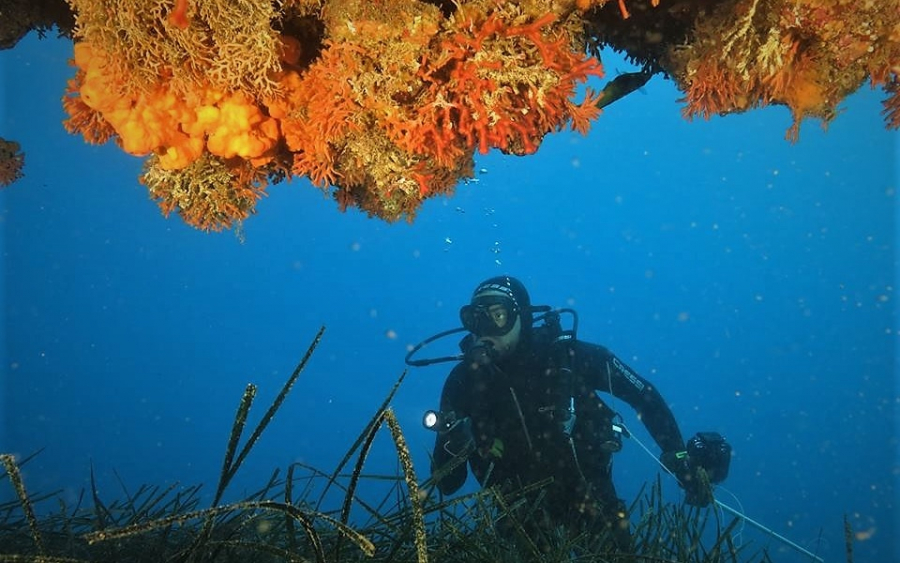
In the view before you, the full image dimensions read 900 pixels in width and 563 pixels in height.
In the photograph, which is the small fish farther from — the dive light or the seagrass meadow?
the dive light

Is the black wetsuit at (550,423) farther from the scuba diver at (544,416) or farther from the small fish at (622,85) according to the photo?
the small fish at (622,85)

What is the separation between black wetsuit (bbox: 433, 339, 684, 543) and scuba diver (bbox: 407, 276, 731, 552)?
1 cm

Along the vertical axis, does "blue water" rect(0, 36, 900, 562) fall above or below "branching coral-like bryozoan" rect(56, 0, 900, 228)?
above

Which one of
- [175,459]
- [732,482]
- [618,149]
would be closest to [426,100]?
[732,482]

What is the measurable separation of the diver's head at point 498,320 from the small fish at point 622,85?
300 cm

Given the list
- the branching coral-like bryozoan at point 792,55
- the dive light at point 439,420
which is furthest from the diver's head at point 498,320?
the branching coral-like bryozoan at point 792,55

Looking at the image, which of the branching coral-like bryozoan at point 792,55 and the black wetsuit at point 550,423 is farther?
the black wetsuit at point 550,423

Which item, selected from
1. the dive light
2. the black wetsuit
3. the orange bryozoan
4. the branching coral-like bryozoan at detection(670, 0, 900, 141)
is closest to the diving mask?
the black wetsuit

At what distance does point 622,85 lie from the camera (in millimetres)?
3672

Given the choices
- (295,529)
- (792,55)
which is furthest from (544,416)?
(792,55)

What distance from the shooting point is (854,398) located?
81.8 metres

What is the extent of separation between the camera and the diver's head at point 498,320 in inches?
243

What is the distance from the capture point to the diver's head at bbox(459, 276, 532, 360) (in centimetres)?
618

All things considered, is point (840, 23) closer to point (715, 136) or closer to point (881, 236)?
point (715, 136)
